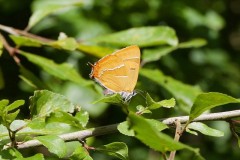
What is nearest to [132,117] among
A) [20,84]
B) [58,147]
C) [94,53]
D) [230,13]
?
[58,147]

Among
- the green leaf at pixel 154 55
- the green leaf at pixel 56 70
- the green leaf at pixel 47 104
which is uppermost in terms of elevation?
the green leaf at pixel 47 104

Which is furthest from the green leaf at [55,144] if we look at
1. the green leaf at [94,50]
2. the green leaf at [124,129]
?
the green leaf at [94,50]

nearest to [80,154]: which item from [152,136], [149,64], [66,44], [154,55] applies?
[152,136]

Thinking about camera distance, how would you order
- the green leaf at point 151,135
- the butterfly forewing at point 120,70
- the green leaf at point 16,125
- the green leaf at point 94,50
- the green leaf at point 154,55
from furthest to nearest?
the green leaf at point 154,55 → the green leaf at point 94,50 → the butterfly forewing at point 120,70 → the green leaf at point 16,125 → the green leaf at point 151,135

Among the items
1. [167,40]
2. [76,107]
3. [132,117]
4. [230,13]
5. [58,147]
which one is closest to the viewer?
[132,117]

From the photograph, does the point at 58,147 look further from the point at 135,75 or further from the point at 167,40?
the point at 167,40

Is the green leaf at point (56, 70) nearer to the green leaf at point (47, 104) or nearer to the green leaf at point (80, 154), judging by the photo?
the green leaf at point (47, 104)
